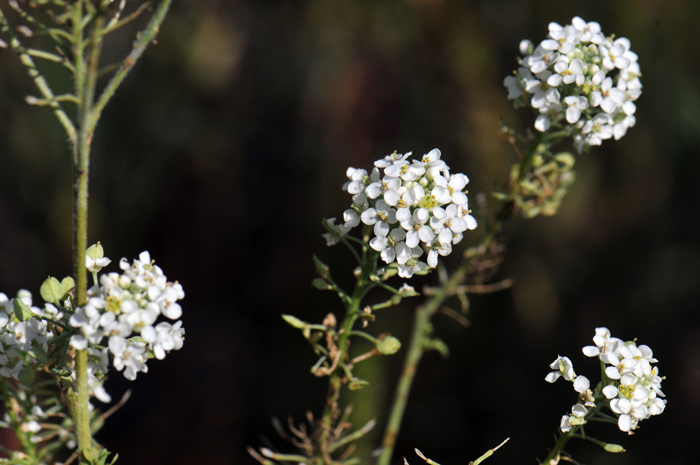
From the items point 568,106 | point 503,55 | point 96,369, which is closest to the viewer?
point 96,369

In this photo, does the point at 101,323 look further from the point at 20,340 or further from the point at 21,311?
the point at 20,340

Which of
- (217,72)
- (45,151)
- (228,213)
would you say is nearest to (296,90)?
(217,72)

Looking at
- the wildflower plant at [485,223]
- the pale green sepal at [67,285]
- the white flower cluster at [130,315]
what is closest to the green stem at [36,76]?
the white flower cluster at [130,315]

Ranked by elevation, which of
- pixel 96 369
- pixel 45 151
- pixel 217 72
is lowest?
pixel 96 369

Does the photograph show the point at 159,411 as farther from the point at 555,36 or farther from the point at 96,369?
the point at 555,36

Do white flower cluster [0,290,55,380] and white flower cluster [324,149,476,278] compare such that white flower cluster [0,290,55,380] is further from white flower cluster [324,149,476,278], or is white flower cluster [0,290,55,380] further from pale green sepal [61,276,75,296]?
white flower cluster [324,149,476,278]

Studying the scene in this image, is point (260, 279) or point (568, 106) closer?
point (568, 106)

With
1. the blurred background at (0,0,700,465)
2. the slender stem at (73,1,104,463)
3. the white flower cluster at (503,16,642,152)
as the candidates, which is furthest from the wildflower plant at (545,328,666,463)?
the blurred background at (0,0,700,465)
